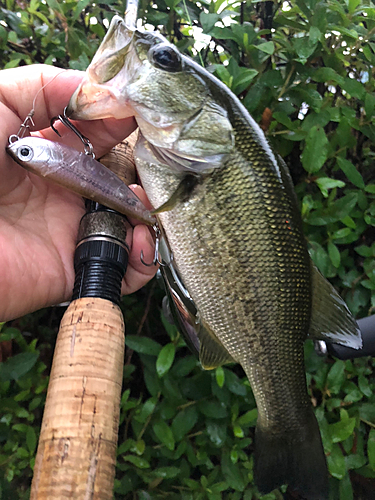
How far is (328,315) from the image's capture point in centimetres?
99

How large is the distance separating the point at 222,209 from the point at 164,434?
3.10 feet

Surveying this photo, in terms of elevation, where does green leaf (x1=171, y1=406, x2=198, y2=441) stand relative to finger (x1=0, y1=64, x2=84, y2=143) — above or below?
below

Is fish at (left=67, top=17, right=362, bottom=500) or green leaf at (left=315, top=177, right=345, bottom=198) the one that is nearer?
fish at (left=67, top=17, right=362, bottom=500)

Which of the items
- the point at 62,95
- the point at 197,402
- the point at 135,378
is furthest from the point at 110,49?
the point at 135,378

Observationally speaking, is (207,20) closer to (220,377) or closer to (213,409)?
(220,377)

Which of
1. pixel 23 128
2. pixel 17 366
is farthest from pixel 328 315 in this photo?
pixel 17 366

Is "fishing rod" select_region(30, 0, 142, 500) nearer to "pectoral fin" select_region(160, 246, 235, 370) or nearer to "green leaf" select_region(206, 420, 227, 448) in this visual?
"pectoral fin" select_region(160, 246, 235, 370)

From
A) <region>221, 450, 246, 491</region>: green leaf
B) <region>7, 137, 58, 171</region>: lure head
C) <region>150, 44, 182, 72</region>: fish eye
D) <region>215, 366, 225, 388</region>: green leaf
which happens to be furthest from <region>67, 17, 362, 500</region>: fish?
<region>221, 450, 246, 491</region>: green leaf

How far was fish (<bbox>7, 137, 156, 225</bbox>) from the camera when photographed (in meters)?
0.81

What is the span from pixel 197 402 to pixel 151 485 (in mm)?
384

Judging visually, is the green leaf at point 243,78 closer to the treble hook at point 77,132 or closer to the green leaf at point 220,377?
the treble hook at point 77,132

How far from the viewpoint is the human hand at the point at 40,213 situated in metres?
0.92

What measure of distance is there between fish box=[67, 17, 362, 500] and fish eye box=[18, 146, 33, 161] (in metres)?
0.15

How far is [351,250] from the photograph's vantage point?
1785 mm
